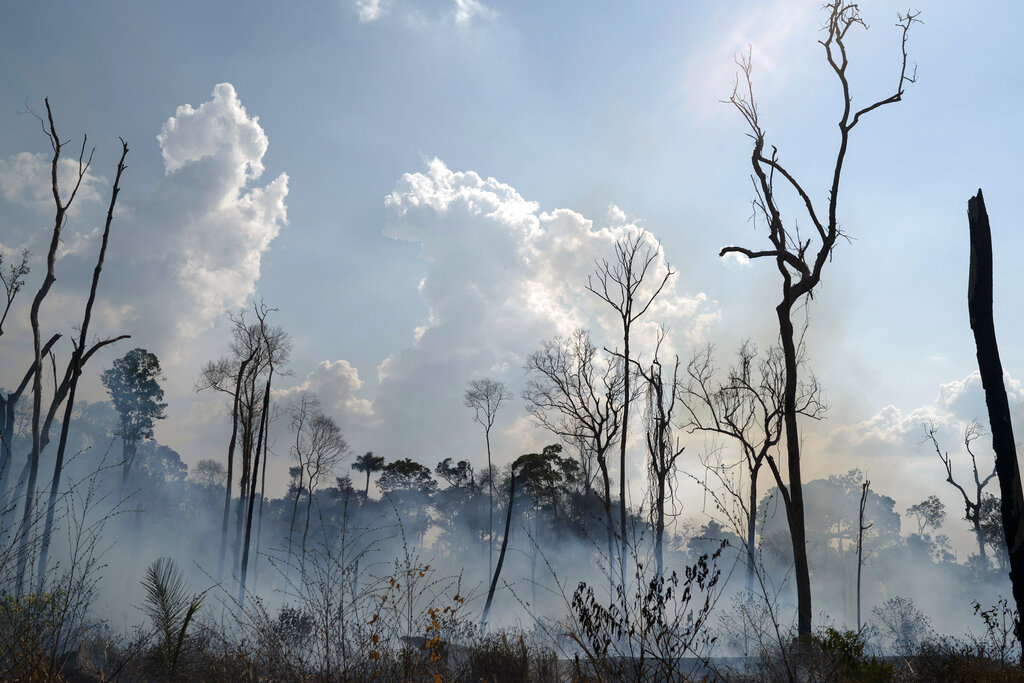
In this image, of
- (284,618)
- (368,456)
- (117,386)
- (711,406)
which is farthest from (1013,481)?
(117,386)

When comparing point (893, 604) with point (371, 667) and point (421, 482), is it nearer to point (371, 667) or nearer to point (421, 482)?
point (421, 482)

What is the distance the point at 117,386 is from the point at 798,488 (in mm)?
36600

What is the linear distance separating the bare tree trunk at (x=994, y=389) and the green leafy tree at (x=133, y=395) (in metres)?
37.0

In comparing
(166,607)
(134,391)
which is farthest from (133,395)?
(166,607)

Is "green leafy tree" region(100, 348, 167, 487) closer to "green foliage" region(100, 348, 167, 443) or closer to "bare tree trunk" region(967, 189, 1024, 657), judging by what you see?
"green foliage" region(100, 348, 167, 443)

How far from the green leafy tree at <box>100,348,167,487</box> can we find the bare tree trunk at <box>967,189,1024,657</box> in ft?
121

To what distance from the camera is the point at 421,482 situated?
40688 mm

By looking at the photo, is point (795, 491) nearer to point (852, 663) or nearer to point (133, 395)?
point (852, 663)

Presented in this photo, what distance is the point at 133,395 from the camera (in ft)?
113

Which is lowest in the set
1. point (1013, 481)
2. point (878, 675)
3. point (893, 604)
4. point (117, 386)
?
point (893, 604)

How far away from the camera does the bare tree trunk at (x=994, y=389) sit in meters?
7.09

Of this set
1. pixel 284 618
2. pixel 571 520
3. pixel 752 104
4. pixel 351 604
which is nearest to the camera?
pixel 351 604

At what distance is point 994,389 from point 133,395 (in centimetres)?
3868

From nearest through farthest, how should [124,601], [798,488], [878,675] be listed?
[878,675] → [798,488] → [124,601]
